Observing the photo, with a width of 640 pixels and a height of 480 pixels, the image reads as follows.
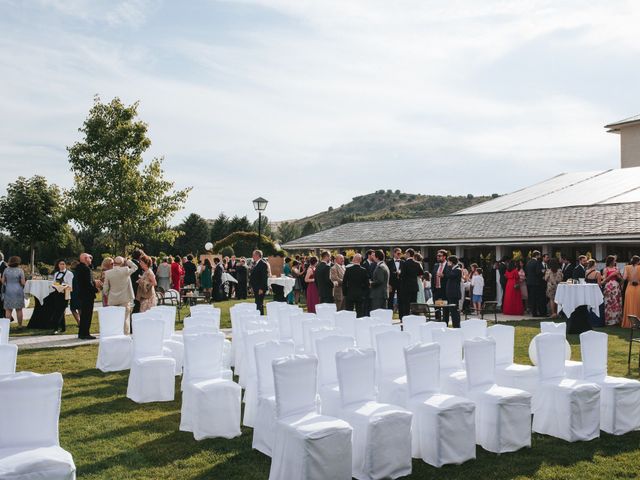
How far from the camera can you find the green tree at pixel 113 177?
29.7 metres

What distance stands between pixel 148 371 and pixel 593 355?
18.5ft

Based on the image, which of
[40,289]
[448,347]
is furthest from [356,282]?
[40,289]

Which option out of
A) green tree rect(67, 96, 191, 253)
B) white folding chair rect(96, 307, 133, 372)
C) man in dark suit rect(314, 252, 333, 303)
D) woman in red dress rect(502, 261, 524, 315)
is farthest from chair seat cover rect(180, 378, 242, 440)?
green tree rect(67, 96, 191, 253)

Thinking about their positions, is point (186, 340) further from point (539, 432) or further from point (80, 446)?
point (539, 432)

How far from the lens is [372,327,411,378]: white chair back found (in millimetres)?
7082

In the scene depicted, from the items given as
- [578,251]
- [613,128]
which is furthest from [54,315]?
[613,128]

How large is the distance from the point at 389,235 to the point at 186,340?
79.6 feet

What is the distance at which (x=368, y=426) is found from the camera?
213 inches

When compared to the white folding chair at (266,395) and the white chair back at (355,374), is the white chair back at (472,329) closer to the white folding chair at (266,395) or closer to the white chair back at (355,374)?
the white chair back at (355,374)

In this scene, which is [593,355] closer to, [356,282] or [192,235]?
[356,282]

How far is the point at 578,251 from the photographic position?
21.8m

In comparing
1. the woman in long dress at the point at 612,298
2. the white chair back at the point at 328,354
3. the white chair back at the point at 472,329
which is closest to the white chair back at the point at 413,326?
the white chair back at the point at 472,329

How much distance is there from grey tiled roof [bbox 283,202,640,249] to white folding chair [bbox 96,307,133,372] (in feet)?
50.2

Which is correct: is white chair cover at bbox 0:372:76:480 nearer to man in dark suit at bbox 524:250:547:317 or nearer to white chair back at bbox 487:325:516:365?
white chair back at bbox 487:325:516:365
